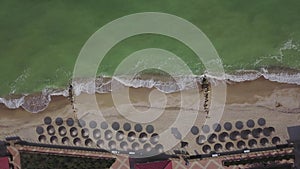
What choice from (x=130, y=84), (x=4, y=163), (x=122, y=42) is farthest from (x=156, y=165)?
(x=4, y=163)

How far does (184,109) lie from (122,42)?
6.58m

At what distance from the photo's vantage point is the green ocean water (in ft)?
98.6

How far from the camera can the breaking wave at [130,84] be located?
2941cm

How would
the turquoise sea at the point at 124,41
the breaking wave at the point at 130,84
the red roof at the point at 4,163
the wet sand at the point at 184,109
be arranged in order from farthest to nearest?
the turquoise sea at the point at 124,41, the breaking wave at the point at 130,84, the wet sand at the point at 184,109, the red roof at the point at 4,163

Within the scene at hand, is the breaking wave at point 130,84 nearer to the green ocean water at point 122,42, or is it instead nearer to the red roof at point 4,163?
the green ocean water at point 122,42

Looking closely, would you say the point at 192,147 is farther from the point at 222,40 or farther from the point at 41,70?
the point at 41,70

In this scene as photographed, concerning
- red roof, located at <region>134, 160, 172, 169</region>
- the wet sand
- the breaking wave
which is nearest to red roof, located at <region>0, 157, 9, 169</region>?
the wet sand

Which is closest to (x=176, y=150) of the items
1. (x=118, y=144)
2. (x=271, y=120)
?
(x=118, y=144)

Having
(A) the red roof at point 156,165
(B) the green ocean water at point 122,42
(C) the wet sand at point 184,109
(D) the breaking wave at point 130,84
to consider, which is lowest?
(A) the red roof at point 156,165

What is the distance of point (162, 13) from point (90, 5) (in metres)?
5.35

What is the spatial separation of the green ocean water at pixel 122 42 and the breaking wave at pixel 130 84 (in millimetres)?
570

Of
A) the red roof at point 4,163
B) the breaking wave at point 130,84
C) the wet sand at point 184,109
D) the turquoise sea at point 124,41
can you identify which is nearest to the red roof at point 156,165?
the wet sand at point 184,109

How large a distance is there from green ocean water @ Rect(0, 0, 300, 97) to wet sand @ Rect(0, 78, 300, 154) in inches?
64.7

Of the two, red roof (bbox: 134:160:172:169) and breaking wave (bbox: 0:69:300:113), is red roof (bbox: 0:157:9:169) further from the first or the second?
red roof (bbox: 134:160:172:169)
